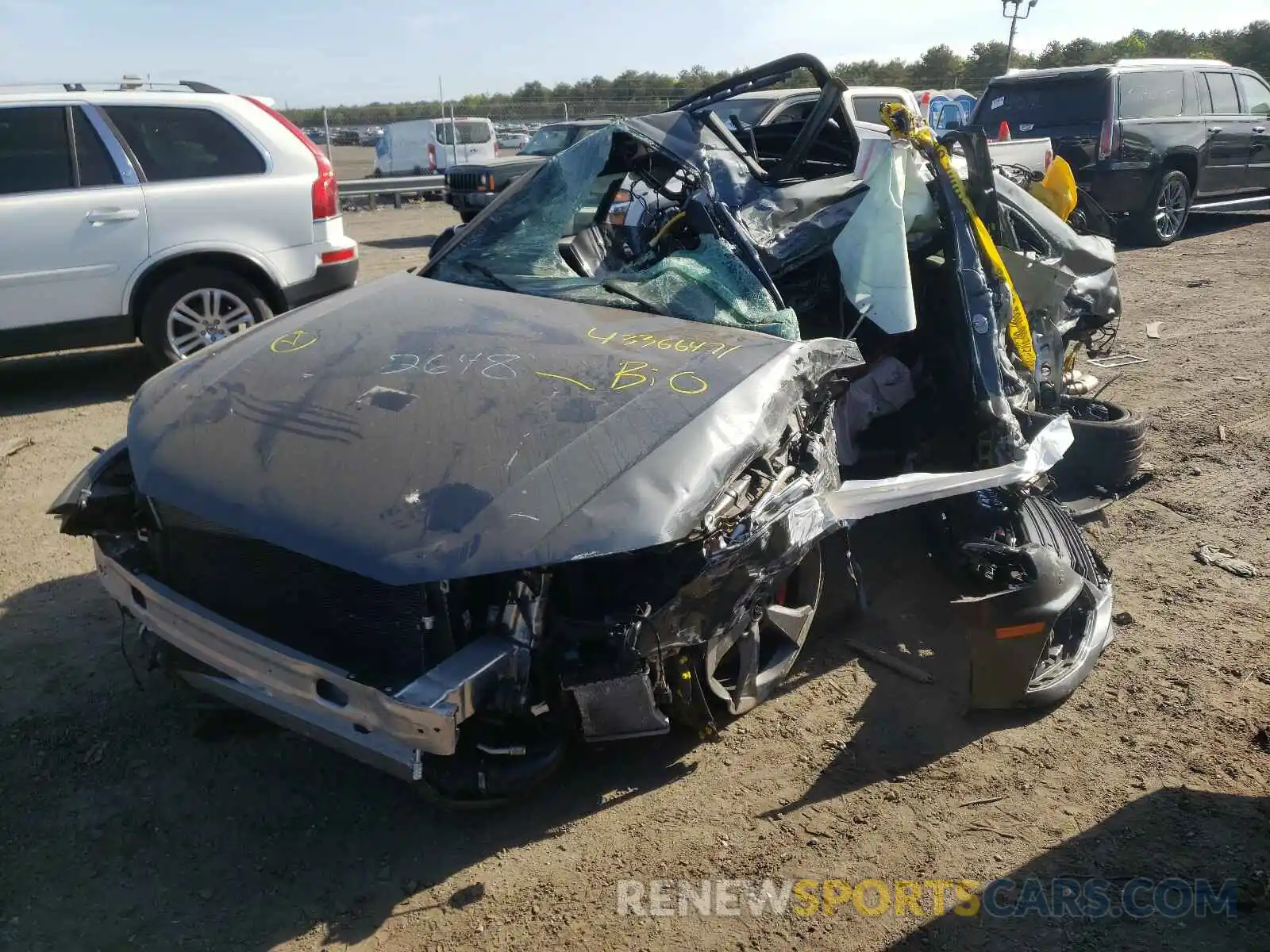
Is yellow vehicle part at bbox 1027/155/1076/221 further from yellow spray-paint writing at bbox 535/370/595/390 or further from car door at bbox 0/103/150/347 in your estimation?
car door at bbox 0/103/150/347

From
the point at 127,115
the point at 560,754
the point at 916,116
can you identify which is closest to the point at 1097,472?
the point at 916,116

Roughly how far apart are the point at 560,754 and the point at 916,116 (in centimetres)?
303

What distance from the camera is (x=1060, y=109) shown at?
1074cm

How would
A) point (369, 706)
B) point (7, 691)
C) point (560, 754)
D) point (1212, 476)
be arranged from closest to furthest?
point (369, 706), point (560, 754), point (7, 691), point (1212, 476)

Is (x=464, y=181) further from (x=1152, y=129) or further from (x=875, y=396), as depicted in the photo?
(x=875, y=396)

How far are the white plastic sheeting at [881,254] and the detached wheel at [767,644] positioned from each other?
979 millimetres

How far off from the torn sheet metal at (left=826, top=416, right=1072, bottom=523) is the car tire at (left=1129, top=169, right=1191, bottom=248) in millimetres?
9032

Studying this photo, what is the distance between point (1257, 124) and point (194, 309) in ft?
39.7

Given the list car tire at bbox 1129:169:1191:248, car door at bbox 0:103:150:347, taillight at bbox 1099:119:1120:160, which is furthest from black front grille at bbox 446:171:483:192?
car tire at bbox 1129:169:1191:248

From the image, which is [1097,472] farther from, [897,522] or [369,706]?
[369,706]

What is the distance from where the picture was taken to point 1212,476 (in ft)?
16.3

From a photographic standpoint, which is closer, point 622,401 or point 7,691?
point 622,401

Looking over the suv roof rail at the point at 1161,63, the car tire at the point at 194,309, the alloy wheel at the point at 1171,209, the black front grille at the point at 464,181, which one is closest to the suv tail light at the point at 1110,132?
the suv roof rail at the point at 1161,63

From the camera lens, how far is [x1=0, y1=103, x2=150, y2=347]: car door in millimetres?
5711
